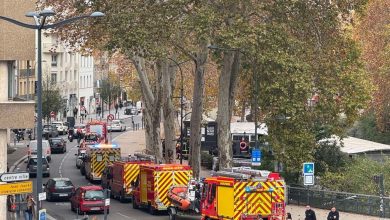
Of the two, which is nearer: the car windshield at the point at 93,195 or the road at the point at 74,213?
the road at the point at 74,213

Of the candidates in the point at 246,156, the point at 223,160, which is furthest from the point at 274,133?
the point at 246,156

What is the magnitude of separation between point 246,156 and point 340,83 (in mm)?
22364

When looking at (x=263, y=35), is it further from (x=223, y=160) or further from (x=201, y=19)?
(x=223, y=160)

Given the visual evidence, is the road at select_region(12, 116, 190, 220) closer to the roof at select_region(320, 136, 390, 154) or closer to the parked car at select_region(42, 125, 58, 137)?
the roof at select_region(320, 136, 390, 154)

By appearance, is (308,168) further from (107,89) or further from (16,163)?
(107,89)

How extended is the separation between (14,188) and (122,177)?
22821mm

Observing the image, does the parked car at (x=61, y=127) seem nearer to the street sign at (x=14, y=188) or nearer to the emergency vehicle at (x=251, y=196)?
the emergency vehicle at (x=251, y=196)

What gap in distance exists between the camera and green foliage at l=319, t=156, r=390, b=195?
145 feet

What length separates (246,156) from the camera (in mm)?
69438

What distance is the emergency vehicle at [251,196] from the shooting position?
119 ft

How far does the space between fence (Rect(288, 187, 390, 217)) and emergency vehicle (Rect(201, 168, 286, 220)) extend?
16.5 feet

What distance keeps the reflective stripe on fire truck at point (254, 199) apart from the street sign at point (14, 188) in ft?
32.6

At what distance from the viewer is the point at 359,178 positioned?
44.8 meters

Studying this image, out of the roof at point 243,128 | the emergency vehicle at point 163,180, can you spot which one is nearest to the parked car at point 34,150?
the roof at point 243,128
